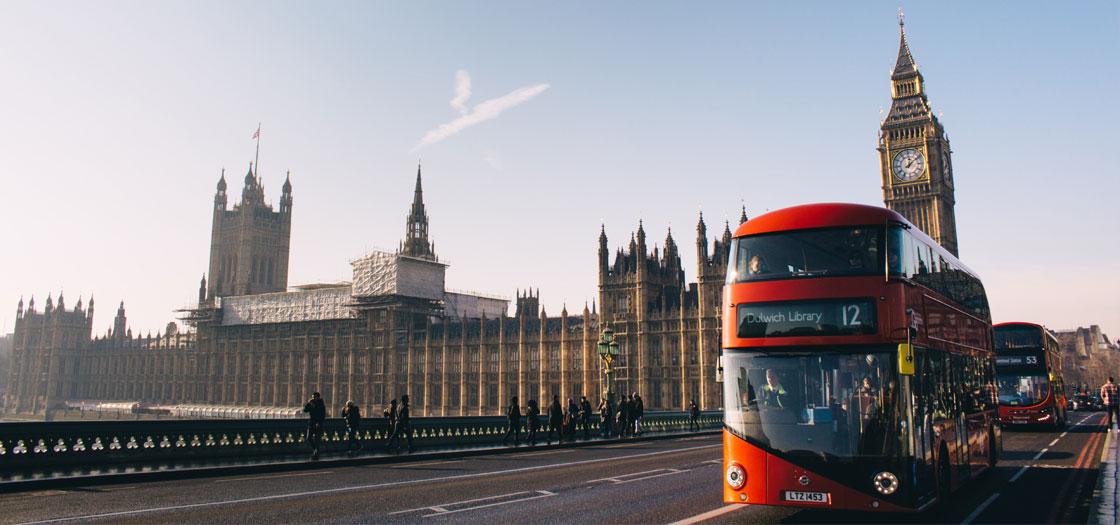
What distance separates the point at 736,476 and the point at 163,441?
15.6 m

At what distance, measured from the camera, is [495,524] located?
409 inches

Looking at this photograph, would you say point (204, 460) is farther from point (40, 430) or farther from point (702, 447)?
point (702, 447)

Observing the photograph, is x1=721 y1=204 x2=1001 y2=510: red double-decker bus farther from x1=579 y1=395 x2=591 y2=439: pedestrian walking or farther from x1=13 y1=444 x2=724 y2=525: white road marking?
x1=579 y1=395 x2=591 y2=439: pedestrian walking

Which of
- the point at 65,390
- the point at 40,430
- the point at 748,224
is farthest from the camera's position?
the point at 65,390

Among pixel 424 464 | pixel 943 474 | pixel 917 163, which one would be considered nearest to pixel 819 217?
pixel 943 474

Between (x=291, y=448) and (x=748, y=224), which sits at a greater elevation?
(x=748, y=224)

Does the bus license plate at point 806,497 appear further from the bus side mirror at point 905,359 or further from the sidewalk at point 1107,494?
the sidewalk at point 1107,494

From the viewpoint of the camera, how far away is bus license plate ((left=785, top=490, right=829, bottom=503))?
9508 millimetres

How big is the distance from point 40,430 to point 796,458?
16.5 meters

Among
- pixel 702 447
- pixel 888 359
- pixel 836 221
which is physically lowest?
pixel 702 447

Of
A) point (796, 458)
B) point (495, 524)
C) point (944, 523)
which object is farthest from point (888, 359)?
point (495, 524)

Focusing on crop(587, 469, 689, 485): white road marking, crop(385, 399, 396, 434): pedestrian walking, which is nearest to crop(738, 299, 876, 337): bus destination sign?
crop(587, 469, 689, 485): white road marking

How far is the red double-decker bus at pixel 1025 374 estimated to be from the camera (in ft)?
92.3

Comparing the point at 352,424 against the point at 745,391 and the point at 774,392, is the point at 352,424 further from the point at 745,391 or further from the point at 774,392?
the point at 774,392
